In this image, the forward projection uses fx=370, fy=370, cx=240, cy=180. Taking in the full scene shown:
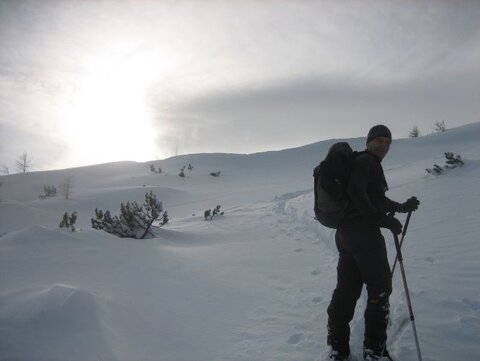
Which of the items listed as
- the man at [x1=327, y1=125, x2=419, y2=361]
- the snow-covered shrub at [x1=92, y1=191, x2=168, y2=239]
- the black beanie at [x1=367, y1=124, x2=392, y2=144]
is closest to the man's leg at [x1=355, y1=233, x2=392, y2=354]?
the man at [x1=327, y1=125, x2=419, y2=361]

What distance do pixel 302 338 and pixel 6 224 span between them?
15.1 m

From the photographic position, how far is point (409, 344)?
A: 9.53ft

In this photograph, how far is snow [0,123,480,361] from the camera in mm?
3018

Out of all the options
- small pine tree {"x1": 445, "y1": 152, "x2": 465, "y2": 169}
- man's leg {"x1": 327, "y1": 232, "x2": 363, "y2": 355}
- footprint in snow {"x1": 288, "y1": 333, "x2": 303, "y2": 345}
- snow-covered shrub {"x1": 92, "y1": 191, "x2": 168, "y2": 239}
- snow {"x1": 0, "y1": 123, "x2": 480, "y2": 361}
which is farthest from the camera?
small pine tree {"x1": 445, "y1": 152, "x2": 465, "y2": 169}

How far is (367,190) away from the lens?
9.12ft

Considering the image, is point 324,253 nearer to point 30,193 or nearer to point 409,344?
point 409,344

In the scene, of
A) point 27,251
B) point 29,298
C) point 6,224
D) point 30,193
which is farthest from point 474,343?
point 30,193

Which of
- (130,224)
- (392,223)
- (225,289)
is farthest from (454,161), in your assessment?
(130,224)

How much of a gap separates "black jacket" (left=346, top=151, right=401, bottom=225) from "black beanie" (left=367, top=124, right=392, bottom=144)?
0.72 ft

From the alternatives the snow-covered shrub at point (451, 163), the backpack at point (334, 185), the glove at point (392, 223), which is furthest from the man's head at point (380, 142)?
the snow-covered shrub at point (451, 163)

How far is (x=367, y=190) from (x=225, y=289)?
2610mm

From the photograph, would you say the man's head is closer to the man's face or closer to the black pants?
the man's face

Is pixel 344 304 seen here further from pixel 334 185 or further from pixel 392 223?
pixel 334 185

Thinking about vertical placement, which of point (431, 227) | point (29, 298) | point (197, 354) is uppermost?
point (431, 227)
